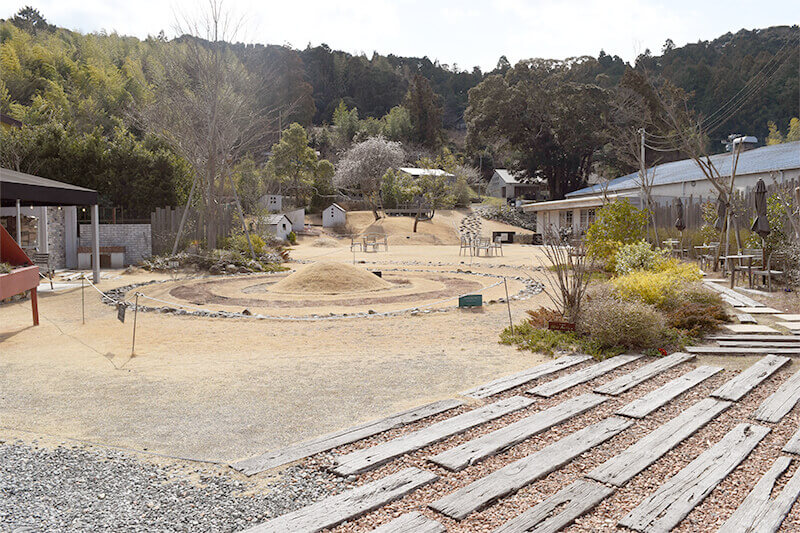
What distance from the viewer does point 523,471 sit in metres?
3.50

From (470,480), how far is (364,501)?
69 centimetres

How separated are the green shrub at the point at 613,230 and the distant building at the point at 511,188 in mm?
39210

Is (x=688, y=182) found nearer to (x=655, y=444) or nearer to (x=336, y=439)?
(x=655, y=444)

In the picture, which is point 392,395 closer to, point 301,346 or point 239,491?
point 239,491

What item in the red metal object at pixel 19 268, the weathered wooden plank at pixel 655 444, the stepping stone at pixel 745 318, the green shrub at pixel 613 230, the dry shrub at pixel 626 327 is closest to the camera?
the weathered wooden plank at pixel 655 444

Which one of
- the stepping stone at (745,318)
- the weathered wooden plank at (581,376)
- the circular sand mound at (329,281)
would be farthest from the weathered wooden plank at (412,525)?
the circular sand mound at (329,281)


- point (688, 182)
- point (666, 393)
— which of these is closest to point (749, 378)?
point (666, 393)

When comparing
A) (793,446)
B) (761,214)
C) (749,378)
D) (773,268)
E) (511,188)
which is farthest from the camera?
(511,188)

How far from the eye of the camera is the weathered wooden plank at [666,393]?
15.2 ft

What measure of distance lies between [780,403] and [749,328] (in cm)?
330

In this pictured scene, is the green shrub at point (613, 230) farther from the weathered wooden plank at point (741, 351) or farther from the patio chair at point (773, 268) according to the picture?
the weathered wooden plank at point (741, 351)

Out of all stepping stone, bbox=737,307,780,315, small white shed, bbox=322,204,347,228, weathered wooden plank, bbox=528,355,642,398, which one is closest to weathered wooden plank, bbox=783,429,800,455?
weathered wooden plank, bbox=528,355,642,398

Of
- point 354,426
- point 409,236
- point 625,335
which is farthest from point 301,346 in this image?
point 409,236

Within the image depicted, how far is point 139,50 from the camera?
49.9 m
